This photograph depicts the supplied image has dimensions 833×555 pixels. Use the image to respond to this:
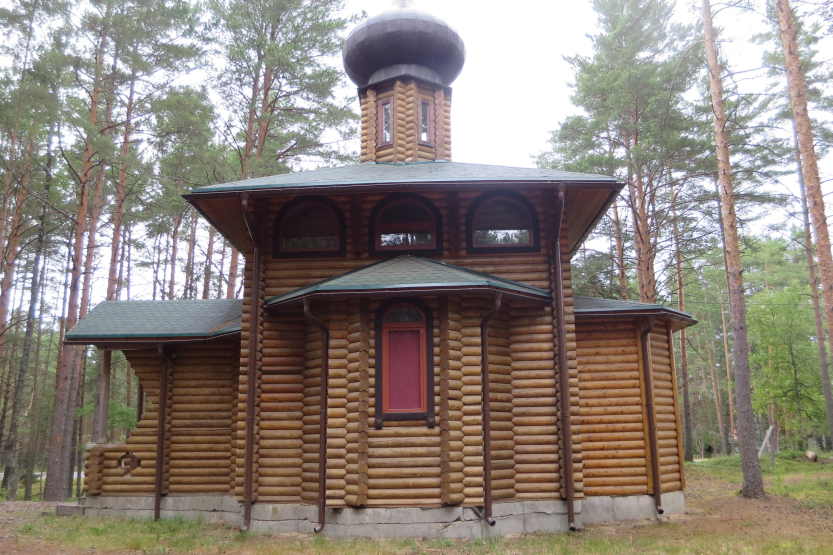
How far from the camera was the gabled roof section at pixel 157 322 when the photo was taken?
1166 centimetres

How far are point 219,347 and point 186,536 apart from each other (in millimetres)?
3959

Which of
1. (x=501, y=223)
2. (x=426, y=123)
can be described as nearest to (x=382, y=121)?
(x=426, y=123)

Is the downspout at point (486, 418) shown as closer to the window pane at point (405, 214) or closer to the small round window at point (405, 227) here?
the small round window at point (405, 227)

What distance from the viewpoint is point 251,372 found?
10234 millimetres

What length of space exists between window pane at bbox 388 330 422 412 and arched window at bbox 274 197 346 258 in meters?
2.16

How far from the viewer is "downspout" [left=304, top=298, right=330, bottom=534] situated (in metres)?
9.15

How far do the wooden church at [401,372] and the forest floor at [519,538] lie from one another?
0.53 meters

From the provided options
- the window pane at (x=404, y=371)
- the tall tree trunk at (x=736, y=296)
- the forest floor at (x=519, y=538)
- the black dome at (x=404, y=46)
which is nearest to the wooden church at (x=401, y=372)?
the window pane at (x=404, y=371)

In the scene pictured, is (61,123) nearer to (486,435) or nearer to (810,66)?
(486,435)

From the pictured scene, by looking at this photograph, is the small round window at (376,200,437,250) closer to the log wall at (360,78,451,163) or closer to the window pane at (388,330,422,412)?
the window pane at (388,330,422,412)

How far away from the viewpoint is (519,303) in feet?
33.7

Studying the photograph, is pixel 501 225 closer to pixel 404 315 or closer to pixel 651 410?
pixel 404 315

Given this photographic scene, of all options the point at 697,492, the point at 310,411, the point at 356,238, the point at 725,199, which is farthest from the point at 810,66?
the point at 310,411

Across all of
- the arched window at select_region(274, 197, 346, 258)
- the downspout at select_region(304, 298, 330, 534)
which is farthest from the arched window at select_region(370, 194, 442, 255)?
the downspout at select_region(304, 298, 330, 534)
